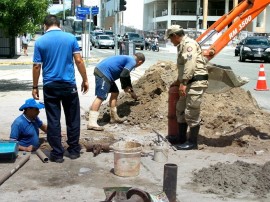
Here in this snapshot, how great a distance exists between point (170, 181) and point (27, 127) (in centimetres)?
264

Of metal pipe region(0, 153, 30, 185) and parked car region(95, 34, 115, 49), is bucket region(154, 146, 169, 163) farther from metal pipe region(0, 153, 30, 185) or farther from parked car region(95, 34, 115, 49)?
parked car region(95, 34, 115, 49)

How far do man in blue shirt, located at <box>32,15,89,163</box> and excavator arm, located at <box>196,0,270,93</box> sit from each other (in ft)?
7.22

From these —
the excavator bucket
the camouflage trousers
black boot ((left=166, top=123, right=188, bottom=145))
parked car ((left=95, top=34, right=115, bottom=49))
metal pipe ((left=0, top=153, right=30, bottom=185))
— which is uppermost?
parked car ((left=95, top=34, right=115, bottom=49))

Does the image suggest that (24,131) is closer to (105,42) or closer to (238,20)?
(238,20)

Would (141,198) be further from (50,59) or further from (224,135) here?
(224,135)

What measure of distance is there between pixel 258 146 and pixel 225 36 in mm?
1817

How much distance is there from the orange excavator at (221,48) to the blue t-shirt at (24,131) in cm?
211

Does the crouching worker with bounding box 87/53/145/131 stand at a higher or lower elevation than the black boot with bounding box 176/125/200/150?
higher

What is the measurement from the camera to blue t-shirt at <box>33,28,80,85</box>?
5941mm

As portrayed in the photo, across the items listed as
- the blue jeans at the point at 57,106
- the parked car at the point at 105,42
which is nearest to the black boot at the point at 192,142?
the blue jeans at the point at 57,106

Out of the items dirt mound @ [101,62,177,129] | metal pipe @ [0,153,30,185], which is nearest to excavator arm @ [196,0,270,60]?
dirt mound @ [101,62,177,129]

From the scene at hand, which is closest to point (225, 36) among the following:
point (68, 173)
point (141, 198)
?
point (68, 173)

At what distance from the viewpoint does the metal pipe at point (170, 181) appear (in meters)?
4.57

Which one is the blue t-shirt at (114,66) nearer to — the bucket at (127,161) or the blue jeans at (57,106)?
the blue jeans at (57,106)
